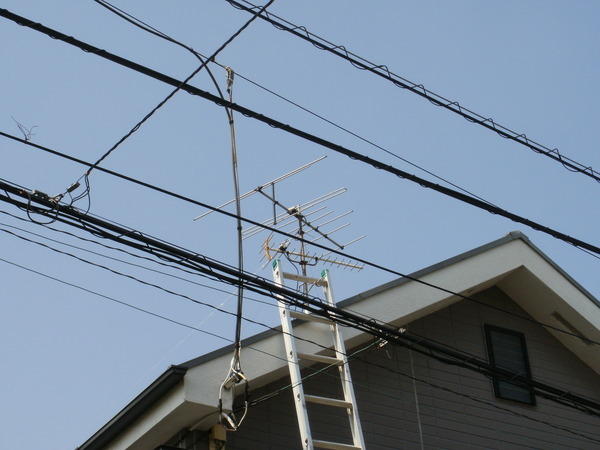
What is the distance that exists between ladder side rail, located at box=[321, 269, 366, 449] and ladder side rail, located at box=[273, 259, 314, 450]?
0.45 metres

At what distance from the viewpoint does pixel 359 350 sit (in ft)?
38.8

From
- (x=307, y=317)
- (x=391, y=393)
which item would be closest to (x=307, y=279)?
(x=307, y=317)

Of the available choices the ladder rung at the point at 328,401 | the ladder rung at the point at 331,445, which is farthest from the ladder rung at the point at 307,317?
the ladder rung at the point at 331,445

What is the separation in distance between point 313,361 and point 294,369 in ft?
2.25

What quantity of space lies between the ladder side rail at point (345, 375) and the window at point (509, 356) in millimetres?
2683

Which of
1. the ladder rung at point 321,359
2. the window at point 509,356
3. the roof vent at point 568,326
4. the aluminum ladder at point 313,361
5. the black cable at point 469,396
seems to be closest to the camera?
the aluminum ladder at point 313,361

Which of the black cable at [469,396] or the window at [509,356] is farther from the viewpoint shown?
the window at [509,356]

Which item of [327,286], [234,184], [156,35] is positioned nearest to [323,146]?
[156,35]

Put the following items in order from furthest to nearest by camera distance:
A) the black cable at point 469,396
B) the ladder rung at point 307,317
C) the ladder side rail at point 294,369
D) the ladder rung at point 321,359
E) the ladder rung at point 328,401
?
the black cable at point 469,396, the ladder rung at point 307,317, the ladder rung at point 321,359, the ladder rung at point 328,401, the ladder side rail at point 294,369

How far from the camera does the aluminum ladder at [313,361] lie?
9.88 metres

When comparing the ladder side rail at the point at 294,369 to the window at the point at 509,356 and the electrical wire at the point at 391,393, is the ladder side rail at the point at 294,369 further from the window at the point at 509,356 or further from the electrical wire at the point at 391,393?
the window at the point at 509,356

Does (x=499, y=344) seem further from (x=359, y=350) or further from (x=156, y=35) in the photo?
(x=156, y=35)

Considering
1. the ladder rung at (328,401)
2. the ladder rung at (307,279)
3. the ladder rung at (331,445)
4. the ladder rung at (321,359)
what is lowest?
the ladder rung at (331,445)

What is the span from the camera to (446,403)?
482 inches
